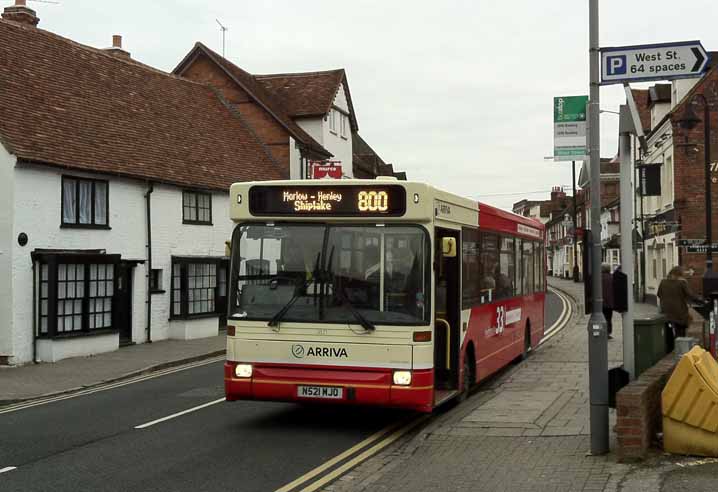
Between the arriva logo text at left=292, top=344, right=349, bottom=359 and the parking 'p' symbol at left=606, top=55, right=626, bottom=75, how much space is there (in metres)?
4.20

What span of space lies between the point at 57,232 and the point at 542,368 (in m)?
Answer: 11.5

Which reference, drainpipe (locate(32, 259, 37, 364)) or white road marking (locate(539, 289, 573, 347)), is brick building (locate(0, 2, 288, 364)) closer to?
drainpipe (locate(32, 259, 37, 364))

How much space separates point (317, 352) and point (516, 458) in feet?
8.60

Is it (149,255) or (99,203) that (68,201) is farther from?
(149,255)

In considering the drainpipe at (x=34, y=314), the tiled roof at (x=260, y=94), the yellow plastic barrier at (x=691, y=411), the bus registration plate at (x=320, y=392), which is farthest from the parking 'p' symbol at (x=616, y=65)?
the tiled roof at (x=260, y=94)

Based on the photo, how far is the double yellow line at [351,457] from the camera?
26.1 feet

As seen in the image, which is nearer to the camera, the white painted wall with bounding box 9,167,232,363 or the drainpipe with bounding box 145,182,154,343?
the white painted wall with bounding box 9,167,232,363

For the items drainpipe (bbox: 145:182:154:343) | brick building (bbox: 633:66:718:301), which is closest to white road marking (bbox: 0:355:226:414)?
drainpipe (bbox: 145:182:154:343)

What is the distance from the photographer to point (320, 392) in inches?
395

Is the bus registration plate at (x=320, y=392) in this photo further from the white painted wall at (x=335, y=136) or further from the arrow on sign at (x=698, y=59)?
the white painted wall at (x=335, y=136)

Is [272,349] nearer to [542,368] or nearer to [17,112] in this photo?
[542,368]

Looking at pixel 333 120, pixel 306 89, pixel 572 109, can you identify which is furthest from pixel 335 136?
pixel 572 109

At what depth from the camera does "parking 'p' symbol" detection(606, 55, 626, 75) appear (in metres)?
8.91

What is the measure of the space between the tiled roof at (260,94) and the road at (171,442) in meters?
24.0
